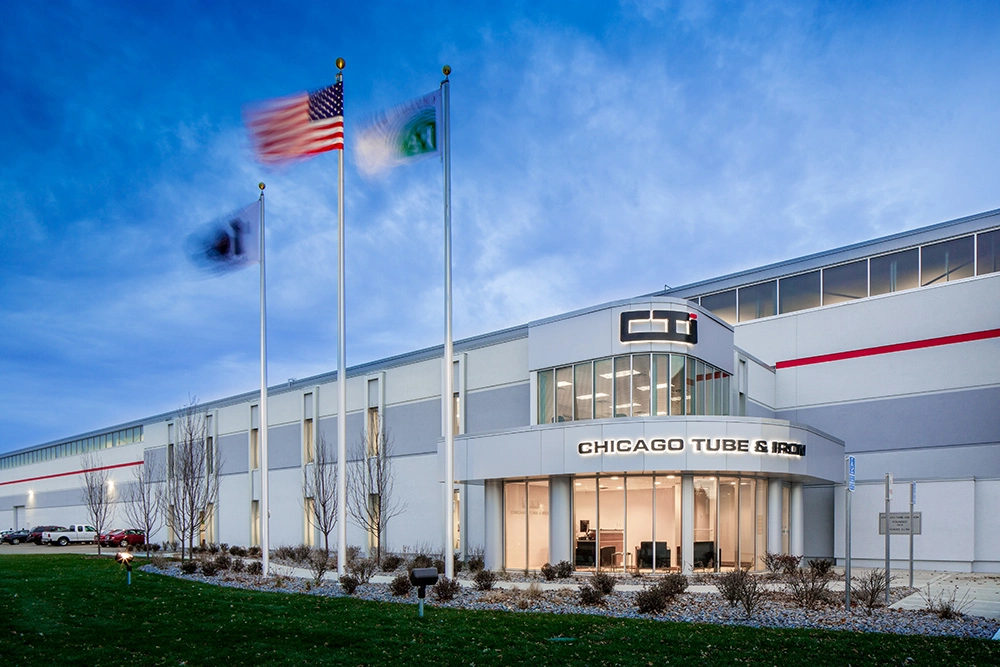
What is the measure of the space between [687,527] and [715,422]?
3.34 meters

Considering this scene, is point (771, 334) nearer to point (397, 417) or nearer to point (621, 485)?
point (621, 485)

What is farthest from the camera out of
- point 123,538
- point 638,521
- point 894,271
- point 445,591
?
point 123,538

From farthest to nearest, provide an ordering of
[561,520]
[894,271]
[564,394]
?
1. [894,271]
2. [564,394]
3. [561,520]

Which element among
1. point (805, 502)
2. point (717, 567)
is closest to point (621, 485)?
point (717, 567)

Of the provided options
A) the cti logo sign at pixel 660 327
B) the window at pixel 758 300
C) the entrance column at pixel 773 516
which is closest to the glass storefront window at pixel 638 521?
the cti logo sign at pixel 660 327

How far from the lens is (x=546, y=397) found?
94.7 feet

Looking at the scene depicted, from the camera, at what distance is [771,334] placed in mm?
37188

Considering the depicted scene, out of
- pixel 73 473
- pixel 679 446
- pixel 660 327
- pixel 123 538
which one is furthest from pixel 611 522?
pixel 73 473

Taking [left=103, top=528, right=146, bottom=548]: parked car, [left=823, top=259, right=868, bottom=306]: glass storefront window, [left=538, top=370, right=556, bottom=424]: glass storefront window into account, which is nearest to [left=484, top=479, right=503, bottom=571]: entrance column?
[left=538, top=370, right=556, bottom=424]: glass storefront window

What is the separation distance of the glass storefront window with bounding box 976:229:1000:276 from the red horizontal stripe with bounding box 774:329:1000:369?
2716 millimetres

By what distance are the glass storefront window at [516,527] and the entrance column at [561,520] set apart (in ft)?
3.98

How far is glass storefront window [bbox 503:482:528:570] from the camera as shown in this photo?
27297 mm

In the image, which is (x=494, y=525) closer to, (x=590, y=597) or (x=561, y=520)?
(x=561, y=520)

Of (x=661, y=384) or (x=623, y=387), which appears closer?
(x=661, y=384)
